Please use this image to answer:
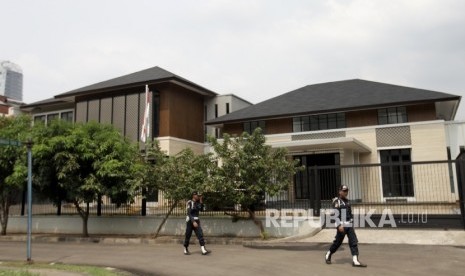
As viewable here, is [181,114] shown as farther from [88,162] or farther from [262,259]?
[262,259]

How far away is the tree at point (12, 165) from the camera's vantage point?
17.0 meters

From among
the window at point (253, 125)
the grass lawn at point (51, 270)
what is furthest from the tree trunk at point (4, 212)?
the window at point (253, 125)

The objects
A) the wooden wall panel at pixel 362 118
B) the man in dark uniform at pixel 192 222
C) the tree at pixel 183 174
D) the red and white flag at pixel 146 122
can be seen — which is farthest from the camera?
the red and white flag at pixel 146 122

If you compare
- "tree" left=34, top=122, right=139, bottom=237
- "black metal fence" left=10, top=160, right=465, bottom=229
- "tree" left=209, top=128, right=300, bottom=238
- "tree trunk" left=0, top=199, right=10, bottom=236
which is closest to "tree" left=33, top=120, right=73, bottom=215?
"tree" left=34, top=122, right=139, bottom=237

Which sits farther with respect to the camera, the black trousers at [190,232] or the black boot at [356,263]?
the black trousers at [190,232]

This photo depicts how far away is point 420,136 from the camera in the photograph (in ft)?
73.5

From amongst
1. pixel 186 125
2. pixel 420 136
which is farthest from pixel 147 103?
pixel 420 136

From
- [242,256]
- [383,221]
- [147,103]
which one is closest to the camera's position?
[242,256]

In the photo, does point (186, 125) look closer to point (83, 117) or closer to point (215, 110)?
point (215, 110)

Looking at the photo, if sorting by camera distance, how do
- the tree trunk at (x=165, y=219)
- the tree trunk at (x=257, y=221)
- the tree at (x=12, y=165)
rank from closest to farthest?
Answer: the tree trunk at (x=257, y=221) < the tree trunk at (x=165, y=219) < the tree at (x=12, y=165)

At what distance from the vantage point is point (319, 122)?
82.7 ft

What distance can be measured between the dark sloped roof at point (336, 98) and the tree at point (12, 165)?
11.8m

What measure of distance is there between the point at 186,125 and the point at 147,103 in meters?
4.11

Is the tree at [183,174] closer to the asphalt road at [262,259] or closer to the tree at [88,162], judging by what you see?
the tree at [88,162]
